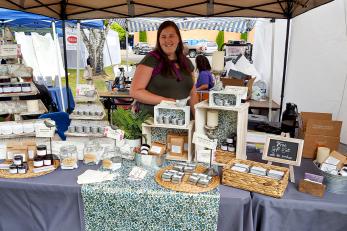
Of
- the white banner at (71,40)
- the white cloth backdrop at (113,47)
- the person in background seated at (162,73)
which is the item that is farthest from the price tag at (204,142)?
the white cloth backdrop at (113,47)

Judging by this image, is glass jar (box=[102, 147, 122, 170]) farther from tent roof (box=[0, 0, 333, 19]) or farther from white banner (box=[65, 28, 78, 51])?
white banner (box=[65, 28, 78, 51])

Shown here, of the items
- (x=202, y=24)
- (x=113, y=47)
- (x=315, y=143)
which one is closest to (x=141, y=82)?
(x=315, y=143)

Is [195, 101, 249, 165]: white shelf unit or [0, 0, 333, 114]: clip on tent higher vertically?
[0, 0, 333, 114]: clip on tent

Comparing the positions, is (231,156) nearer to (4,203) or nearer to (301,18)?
(4,203)

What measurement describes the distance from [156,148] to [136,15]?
2.15 metres

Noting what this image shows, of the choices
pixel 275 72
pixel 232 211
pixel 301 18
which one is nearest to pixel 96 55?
pixel 275 72

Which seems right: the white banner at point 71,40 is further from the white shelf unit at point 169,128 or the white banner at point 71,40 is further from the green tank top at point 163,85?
the white shelf unit at point 169,128

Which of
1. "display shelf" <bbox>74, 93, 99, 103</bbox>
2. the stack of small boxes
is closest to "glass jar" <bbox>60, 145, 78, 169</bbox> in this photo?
"display shelf" <bbox>74, 93, 99, 103</bbox>

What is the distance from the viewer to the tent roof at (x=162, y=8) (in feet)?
10.00

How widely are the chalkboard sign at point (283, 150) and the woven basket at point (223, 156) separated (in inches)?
8.3

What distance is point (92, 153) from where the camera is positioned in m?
1.76

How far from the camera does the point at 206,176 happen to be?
1.53m

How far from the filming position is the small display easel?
1.55 metres

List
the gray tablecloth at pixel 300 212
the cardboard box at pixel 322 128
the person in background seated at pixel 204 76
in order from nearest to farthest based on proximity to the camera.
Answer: the gray tablecloth at pixel 300 212, the cardboard box at pixel 322 128, the person in background seated at pixel 204 76
